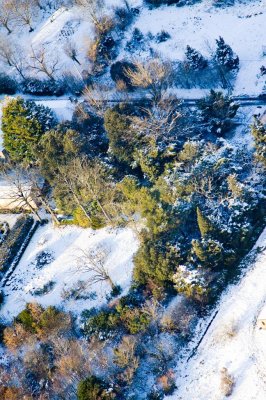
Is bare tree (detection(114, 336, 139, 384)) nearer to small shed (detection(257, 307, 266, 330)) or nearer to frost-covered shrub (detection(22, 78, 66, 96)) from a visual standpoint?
small shed (detection(257, 307, 266, 330))

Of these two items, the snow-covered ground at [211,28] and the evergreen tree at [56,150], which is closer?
the evergreen tree at [56,150]

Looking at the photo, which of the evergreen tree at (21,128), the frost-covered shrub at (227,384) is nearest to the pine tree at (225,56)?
the evergreen tree at (21,128)

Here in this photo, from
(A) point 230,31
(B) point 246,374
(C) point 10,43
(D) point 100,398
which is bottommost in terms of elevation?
(B) point 246,374

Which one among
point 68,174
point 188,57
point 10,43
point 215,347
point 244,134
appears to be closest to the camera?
point 215,347

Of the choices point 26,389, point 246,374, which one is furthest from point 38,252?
point 246,374

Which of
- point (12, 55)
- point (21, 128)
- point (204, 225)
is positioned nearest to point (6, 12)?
point (12, 55)

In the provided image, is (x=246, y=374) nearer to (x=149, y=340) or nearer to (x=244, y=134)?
(x=149, y=340)

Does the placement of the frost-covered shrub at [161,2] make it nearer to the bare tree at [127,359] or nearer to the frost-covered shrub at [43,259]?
the frost-covered shrub at [43,259]
